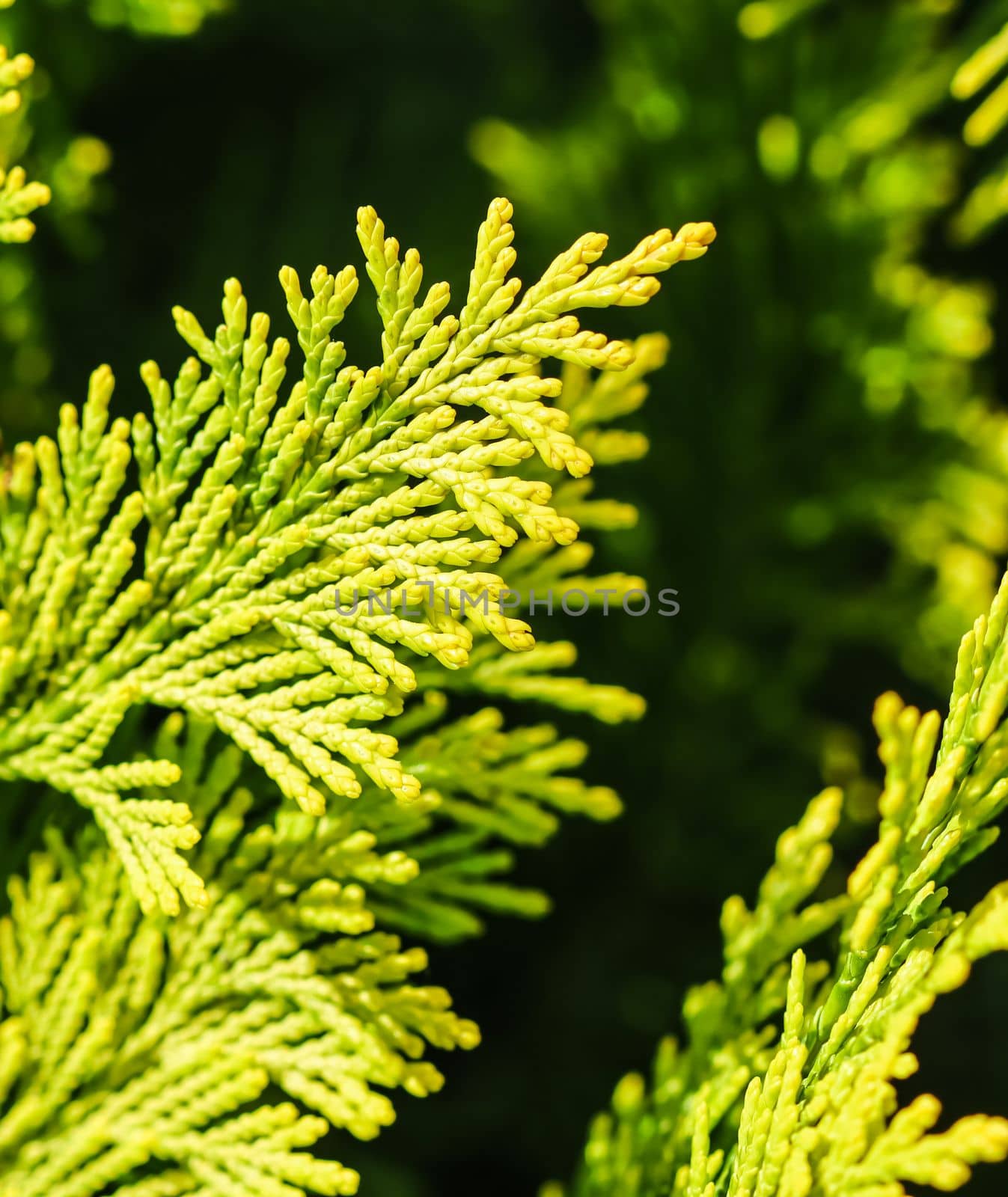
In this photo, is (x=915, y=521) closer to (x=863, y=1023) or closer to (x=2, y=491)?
(x=863, y=1023)

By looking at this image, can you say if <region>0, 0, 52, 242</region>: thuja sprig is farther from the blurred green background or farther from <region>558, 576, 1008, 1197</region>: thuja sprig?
<region>558, 576, 1008, 1197</region>: thuja sprig

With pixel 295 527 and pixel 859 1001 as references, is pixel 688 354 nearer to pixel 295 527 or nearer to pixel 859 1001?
pixel 295 527

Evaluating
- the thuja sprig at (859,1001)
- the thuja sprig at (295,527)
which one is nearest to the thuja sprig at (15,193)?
the thuja sprig at (295,527)

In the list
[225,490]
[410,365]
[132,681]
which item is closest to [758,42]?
[410,365]

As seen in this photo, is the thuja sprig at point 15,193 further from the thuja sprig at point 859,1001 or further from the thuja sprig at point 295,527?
the thuja sprig at point 859,1001

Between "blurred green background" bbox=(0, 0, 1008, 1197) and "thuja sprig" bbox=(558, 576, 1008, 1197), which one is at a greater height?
"blurred green background" bbox=(0, 0, 1008, 1197)

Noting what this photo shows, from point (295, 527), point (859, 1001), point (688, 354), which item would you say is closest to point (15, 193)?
point (295, 527)

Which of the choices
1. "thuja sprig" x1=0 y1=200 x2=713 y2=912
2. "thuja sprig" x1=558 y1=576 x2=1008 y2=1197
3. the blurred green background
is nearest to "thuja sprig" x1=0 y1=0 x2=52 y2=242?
"thuja sprig" x1=0 y1=200 x2=713 y2=912
